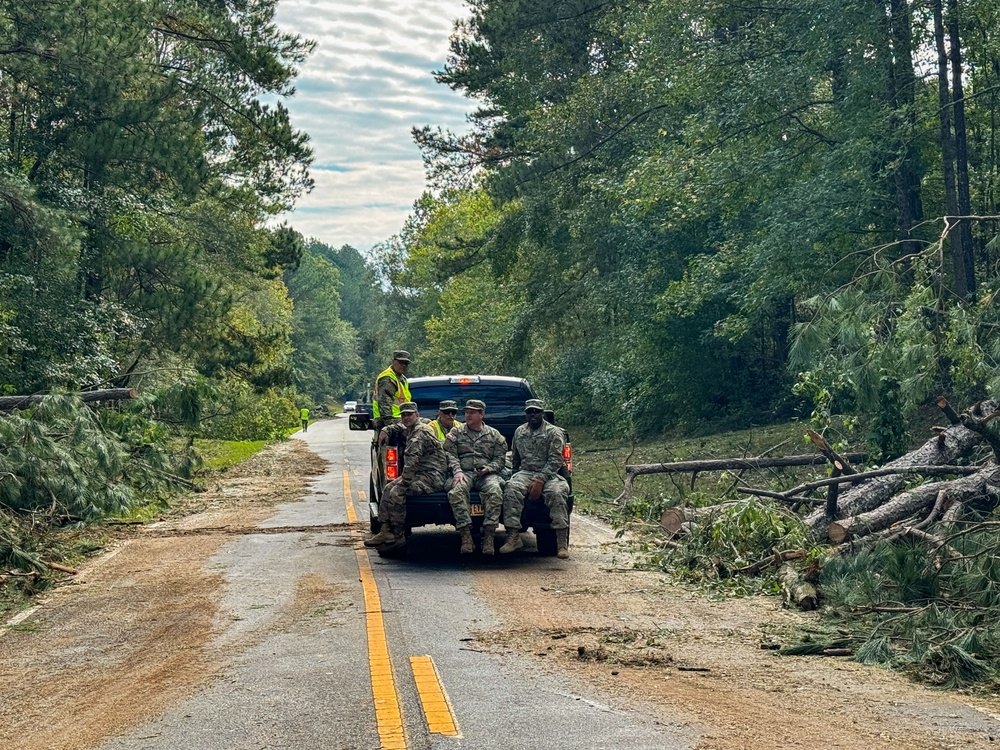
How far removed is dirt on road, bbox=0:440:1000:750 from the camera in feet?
19.9

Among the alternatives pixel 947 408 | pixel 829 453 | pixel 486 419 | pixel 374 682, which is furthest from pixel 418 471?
pixel 947 408

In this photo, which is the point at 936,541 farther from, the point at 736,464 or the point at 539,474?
the point at 736,464

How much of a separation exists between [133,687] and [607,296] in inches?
1037

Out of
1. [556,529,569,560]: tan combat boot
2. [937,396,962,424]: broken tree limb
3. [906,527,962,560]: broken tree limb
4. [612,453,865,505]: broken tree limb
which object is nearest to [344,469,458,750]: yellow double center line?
[556,529,569,560]: tan combat boot

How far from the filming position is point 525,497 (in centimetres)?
1235

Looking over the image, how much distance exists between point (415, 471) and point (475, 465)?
2.18 feet

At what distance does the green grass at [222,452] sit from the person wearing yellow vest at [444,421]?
56.7 ft

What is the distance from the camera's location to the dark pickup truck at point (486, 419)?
12.4 metres

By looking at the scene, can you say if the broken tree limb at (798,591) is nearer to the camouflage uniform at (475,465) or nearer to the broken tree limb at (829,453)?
the broken tree limb at (829,453)

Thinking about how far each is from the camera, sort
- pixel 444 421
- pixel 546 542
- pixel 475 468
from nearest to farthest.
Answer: pixel 475 468 < pixel 444 421 < pixel 546 542

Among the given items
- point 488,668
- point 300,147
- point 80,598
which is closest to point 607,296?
Answer: point 300,147

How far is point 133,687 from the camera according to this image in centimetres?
700

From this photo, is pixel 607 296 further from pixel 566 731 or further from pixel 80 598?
pixel 566 731

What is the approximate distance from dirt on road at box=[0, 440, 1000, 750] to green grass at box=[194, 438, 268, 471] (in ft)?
61.7
